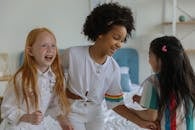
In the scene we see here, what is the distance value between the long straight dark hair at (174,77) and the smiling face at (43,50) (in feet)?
1.81

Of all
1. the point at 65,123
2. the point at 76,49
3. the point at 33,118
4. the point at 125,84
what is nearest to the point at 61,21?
the point at 125,84

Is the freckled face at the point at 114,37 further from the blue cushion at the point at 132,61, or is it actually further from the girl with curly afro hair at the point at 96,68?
the blue cushion at the point at 132,61

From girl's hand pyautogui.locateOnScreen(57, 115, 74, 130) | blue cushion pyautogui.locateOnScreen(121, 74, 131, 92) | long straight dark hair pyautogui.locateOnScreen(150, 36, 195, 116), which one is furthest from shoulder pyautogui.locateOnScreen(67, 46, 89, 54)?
blue cushion pyautogui.locateOnScreen(121, 74, 131, 92)

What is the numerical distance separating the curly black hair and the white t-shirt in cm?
12

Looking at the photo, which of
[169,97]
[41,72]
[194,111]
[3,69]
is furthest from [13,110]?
[3,69]

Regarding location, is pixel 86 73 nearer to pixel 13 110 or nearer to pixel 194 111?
pixel 13 110

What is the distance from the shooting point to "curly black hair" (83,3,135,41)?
1597mm

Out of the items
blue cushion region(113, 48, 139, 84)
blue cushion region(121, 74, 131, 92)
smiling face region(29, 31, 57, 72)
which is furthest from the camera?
blue cushion region(113, 48, 139, 84)

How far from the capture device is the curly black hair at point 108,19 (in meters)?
1.60

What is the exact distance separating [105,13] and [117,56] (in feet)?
6.71

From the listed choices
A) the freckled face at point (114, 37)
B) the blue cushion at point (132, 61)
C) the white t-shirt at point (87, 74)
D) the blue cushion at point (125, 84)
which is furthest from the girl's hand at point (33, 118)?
the blue cushion at point (132, 61)

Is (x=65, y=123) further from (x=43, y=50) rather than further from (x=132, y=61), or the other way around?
(x=132, y=61)

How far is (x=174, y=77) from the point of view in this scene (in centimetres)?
135

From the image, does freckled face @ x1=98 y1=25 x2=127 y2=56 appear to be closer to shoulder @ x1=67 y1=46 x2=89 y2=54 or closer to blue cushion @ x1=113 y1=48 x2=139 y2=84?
shoulder @ x1=67 y1=46 x2=89 y2=54
